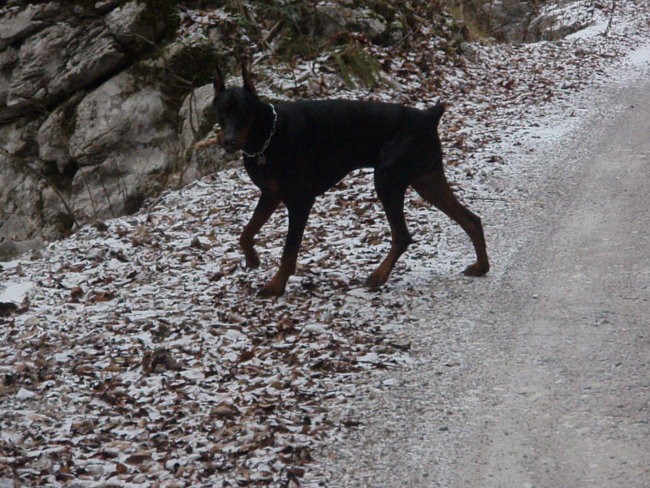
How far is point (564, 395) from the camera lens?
4.41 metres

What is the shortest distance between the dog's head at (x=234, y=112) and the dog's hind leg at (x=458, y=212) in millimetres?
1632

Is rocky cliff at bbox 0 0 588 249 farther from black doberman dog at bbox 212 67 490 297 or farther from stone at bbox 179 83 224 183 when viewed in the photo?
black doberman dog at bbox 212 67 490 297

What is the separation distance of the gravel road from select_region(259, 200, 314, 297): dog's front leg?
3.56ft

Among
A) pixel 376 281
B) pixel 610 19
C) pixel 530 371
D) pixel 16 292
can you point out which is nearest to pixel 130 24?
pixel 16 292

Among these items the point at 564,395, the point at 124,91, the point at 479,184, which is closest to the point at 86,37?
the point at 124,91

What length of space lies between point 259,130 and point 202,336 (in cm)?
156

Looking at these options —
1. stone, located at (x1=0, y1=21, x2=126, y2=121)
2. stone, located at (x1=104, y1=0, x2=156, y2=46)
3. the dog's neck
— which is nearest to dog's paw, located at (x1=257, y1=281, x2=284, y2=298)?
the dog's neck

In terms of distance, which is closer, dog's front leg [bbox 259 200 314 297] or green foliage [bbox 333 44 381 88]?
dog's front leg [bbox 259 200 314 297]

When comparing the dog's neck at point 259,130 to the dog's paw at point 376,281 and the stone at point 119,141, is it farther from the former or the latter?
the stone at point 119,141

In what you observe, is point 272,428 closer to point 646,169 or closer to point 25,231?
point 646,169

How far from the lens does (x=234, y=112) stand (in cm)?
543

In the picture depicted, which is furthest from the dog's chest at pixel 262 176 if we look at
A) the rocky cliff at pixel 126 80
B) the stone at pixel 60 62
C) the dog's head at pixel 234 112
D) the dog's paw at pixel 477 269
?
the stone at pixel 60 62

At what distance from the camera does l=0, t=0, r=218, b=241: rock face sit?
11.6 meters

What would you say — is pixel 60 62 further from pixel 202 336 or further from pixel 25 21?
pixel 202 336
